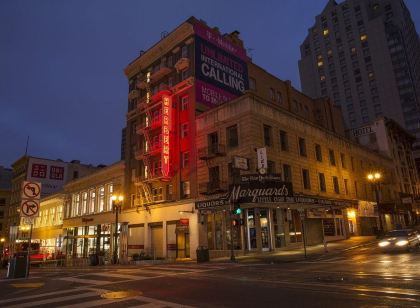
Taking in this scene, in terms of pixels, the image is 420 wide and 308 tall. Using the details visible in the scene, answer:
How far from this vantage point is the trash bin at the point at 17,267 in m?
17.0

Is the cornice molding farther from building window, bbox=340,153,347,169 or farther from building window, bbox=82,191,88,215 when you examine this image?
building window, bbox=340,153,347,169

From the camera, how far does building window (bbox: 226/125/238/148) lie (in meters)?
31.7

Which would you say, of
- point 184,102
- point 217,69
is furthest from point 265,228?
point 217,69

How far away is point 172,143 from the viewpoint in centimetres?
3722

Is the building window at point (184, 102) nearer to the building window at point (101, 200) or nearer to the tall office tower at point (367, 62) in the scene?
the building window at point (101, 200)

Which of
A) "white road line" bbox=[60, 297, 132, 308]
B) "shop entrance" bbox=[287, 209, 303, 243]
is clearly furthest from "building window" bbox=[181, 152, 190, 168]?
"white road line" bbox=[60, 297, 132, 308]

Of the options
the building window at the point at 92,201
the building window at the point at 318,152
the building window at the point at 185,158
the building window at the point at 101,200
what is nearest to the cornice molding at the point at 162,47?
the building window at the point at 185,158

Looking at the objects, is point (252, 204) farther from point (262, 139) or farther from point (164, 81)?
point (164, 81)

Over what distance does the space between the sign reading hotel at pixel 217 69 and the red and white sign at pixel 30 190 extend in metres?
21.8

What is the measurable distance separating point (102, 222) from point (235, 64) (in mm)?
27362

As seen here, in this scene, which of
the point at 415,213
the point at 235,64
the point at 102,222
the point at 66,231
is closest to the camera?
the point at 235,64

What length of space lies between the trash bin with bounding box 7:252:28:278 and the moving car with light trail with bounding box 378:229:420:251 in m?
20.7

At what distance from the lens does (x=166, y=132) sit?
36625 millimetres

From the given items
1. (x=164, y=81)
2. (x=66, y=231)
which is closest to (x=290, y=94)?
(x=164, y=81)
